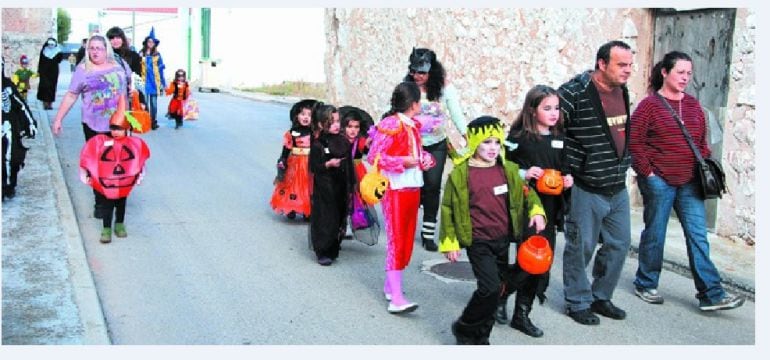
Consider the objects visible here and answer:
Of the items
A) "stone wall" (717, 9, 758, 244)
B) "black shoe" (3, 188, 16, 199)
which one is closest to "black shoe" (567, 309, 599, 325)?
"stone wall" (717, 9, 758, 244)

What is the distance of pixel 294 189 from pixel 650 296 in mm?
3843

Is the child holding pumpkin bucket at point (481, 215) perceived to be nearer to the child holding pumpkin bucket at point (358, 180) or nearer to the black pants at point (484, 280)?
the black pants at point (484, 280)

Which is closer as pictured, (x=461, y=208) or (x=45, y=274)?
(x=461, y=208)

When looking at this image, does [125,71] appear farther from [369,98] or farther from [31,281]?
[369,98]

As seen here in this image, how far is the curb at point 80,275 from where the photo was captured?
578 cm

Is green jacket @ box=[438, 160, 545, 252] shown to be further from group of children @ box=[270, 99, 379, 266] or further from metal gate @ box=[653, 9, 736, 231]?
metal gate @ box=[653, 9, 736, 231]

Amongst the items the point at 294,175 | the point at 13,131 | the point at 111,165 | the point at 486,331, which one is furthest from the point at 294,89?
the point at 486,331

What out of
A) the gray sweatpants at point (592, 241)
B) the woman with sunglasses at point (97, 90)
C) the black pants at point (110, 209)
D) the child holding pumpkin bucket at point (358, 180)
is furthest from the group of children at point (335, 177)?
the gray sweatpants at point (592, 241)

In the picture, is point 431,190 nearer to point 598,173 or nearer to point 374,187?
point 374,187

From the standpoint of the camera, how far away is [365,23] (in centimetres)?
1689

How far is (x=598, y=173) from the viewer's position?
627 centimetres

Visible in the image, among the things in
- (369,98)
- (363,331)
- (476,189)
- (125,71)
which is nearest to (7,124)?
(125,71)

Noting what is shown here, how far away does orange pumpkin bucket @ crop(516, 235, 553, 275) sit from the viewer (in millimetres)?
5680

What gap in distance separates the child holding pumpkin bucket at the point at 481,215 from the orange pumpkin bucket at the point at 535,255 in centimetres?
10
